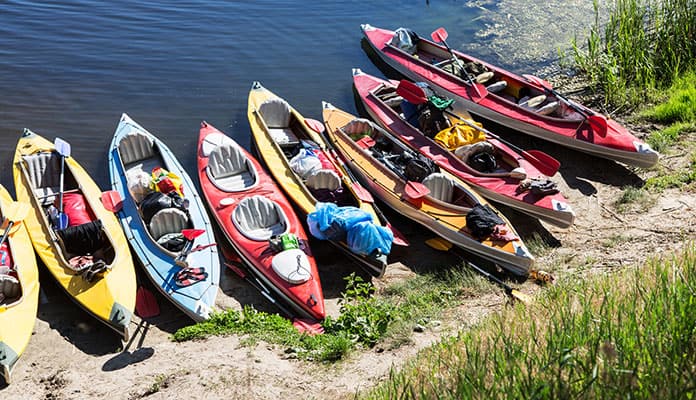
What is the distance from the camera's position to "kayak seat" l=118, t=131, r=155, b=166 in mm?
12008

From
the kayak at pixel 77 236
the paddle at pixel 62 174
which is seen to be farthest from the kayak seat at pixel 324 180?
the paddle at pixel 62 174

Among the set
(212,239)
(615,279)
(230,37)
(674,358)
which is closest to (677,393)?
(674,358)

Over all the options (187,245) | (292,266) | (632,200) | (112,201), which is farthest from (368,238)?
(632,200)

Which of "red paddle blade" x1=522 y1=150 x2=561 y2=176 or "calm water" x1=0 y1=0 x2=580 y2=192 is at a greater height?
"calm water" x1=0 y1=0 x2=580 y2=192

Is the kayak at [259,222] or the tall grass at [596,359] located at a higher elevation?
the tall grass at [596,359]

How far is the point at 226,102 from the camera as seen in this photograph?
1488cm

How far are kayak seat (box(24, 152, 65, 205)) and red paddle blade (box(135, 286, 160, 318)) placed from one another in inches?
117

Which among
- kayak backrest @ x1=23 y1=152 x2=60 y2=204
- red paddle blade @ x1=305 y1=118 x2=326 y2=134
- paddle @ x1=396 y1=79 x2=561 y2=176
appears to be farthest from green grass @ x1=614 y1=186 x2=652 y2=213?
kayak backrest @ x1=23 y1=152 x2=60 y2=204

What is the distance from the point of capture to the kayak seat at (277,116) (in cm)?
1325

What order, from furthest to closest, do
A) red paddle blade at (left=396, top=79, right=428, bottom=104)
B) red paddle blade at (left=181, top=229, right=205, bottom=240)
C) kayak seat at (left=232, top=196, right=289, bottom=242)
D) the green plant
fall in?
red paddle blade at (left=396, top=79, right=428, bottom=104)
kayak seat at (left=232, top=196, right=289, bottom=242)
red paddle blade at (left=181, top=229, right=205, bottom=240)
the green plant

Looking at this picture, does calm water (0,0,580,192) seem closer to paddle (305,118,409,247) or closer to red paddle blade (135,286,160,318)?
paddle (305,118,409,247)

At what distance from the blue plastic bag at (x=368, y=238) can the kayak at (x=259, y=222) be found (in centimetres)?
74

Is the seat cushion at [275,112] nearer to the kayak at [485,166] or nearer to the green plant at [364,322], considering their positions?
the kayak at [485,166]

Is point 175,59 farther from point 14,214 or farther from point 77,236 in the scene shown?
point 77,236
